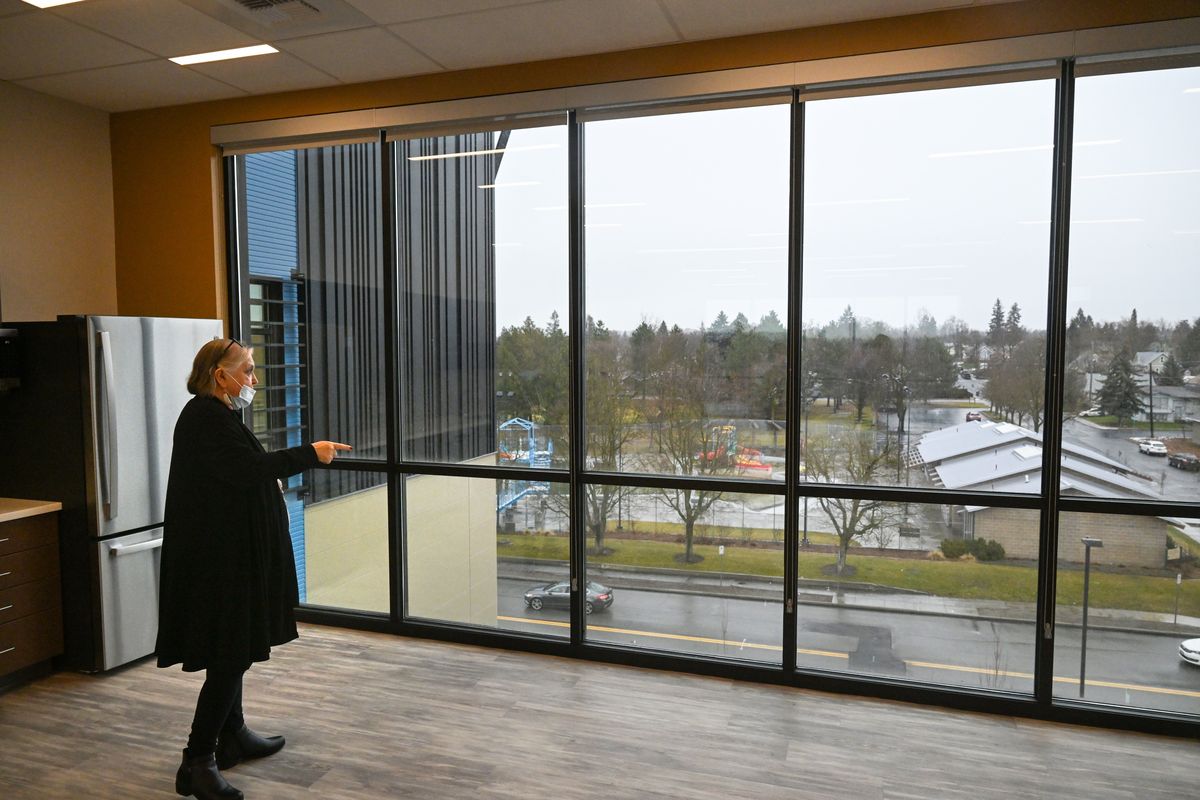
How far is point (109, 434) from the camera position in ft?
10.8

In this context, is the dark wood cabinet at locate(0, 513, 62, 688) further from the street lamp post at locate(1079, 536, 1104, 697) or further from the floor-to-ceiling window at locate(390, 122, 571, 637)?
the street lamp post at locate(1079, 536, 1104, 697)

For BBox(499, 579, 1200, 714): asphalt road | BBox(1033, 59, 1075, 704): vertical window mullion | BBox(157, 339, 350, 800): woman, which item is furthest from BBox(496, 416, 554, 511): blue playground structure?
BBox(1033, 59, 1075, 704): vertical window mullion

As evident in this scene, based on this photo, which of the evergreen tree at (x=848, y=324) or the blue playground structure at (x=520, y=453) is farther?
the blue playground structure at (x=520, y=453)

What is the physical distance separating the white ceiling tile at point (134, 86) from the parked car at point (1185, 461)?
4439 mm

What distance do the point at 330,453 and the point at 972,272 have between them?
2.50 metres

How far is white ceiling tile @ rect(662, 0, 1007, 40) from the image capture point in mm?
2797

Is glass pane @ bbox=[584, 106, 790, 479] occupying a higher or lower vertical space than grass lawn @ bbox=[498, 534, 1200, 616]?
higher

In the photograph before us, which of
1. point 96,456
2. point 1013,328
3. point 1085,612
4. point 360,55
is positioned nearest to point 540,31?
point 360,55

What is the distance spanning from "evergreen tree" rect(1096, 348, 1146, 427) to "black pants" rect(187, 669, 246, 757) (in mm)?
3200

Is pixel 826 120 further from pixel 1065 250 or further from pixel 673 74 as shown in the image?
pixel 1065 250

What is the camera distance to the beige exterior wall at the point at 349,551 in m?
Answer: 3.97

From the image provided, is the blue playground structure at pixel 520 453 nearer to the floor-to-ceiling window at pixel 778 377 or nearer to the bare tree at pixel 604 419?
the floor-to-ceiling window at pixel 778 377

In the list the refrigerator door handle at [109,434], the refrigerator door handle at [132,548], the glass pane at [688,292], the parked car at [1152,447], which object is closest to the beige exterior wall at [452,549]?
the glass pane at [688,292]

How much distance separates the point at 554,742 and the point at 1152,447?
98.1 inches
